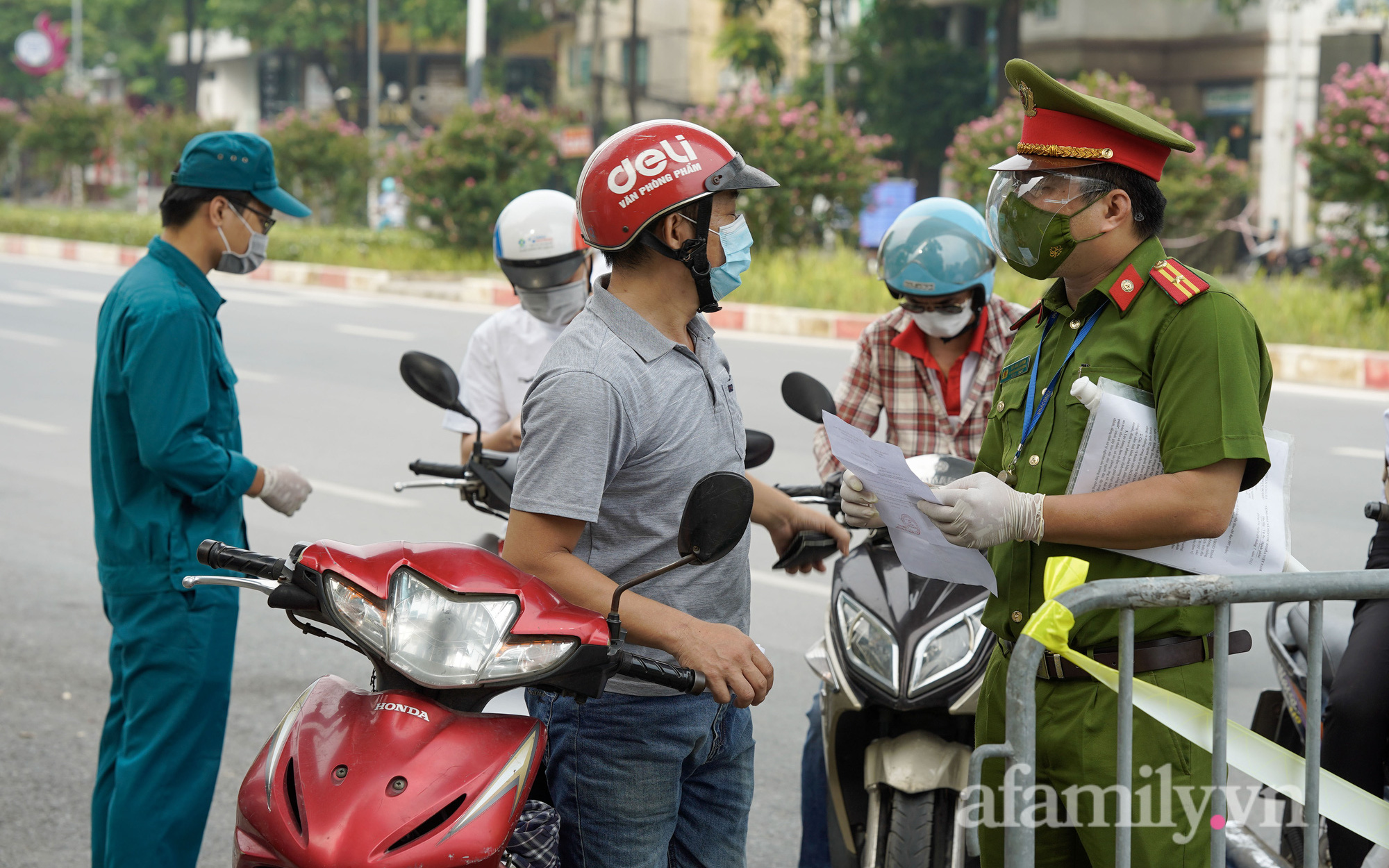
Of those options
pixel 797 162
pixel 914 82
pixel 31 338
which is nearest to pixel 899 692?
pixel 31 338

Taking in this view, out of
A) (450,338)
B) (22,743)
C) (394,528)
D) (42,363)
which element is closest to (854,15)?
(450,338)

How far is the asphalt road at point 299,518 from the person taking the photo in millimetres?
4379

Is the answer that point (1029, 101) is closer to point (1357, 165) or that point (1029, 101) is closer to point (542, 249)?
point (542, 249)

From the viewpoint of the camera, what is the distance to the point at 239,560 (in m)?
2.22

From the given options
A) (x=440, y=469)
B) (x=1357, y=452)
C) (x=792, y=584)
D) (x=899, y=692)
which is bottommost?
(x=792, y=584)

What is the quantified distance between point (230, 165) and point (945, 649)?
2218 millimetres

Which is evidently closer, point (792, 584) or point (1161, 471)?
point (1161, 471)

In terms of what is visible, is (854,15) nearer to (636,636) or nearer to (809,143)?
(809,143)

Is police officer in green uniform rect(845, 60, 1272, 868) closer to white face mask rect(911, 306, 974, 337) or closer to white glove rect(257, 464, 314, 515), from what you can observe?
white face mask rect(911, 306, 974, 337)

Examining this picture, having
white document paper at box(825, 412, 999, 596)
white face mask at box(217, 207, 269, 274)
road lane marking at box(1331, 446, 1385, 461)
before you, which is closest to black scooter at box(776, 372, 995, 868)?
white document paper at box(825, 412, 999, 596)

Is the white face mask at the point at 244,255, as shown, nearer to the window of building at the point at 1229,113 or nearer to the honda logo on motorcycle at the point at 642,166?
the honda logo on motorcycle at the point at 642,166

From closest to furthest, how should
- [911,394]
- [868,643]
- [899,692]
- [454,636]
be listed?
[454,636]
[899,692]
[868,643]
[911,394]

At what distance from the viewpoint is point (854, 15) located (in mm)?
38688

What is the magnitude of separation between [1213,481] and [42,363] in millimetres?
12822
